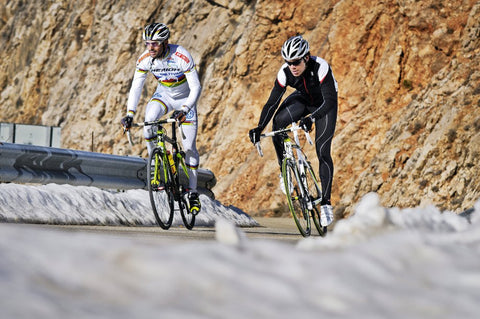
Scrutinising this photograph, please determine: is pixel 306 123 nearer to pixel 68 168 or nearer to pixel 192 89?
pixel 192 89

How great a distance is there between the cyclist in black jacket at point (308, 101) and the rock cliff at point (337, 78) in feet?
12.4

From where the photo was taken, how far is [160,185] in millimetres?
9086

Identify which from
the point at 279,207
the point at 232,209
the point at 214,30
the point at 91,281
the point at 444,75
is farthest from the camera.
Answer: the point at 214,30

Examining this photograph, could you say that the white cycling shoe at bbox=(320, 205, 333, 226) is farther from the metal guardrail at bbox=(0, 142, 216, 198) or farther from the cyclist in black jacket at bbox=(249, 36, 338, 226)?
the metal guardrail at bbox=(0, 142, 216, 198)

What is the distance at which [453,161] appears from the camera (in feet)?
44.9

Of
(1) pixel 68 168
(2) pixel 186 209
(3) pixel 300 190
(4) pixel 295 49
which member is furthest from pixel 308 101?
(1) pixel 68 168

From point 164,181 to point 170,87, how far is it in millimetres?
1241

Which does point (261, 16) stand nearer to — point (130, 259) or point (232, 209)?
point (232, 209)

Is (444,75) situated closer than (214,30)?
Yes

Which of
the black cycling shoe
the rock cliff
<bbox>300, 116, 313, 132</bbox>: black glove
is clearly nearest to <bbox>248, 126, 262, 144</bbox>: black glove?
<bbox>300, 116, 313, 132</bbox>: black glove

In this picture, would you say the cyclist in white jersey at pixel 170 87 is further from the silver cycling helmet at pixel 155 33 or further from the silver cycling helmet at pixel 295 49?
the silver cycling helmet at pixel 295 49

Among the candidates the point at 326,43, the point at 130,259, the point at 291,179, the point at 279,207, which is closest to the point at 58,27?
the point at 326,43

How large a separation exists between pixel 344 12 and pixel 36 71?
22.2m

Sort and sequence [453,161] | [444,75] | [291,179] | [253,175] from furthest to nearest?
[253,175]
[444,75]
[453,161]
[291,179]
